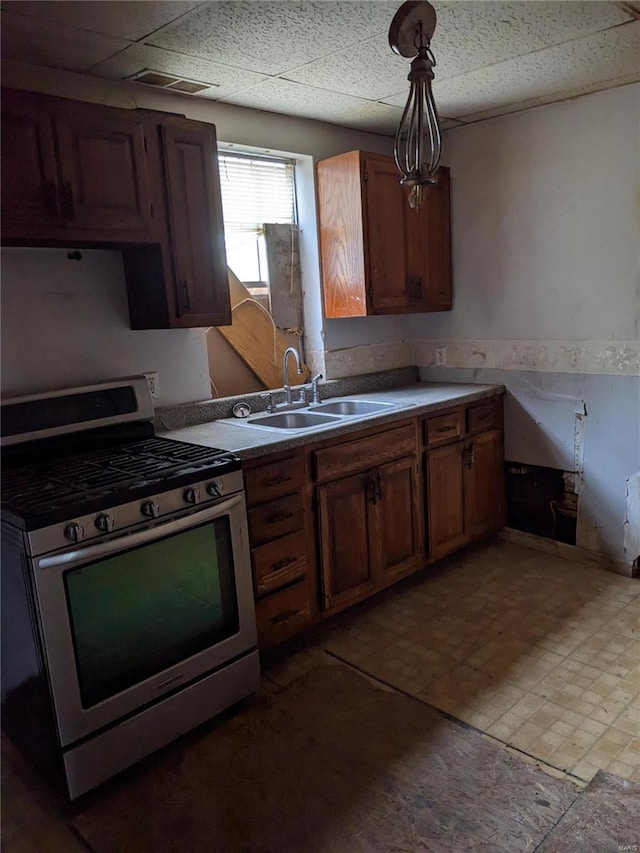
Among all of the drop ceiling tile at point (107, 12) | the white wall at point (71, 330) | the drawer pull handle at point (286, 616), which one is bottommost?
the drawer pull handle at point (286, 616)

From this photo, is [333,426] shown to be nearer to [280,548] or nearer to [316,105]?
[280,548]

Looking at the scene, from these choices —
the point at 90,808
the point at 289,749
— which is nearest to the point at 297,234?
the point at 289,749

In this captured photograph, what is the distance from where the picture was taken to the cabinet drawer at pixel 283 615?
2.39 meters

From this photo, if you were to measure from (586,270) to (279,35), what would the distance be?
1865 mm

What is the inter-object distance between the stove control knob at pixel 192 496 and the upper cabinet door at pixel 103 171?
963mm

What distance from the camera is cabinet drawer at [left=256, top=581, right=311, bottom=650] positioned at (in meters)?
2.39

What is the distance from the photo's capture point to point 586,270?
313 centimetres

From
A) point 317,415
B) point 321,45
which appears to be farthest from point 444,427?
point 321,45

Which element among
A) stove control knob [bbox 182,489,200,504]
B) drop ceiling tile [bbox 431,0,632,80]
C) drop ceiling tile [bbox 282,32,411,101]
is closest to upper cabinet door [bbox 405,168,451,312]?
drop ceiling tile [bbox 282,32,411,101]

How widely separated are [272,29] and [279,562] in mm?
1871

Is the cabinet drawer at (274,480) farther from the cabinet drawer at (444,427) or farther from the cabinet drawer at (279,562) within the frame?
the cabinet drawer at (444,427)

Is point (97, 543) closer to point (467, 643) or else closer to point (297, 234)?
point (467, 643)

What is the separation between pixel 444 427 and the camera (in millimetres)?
3145

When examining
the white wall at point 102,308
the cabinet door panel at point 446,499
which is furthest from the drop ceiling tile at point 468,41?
the cabinet door panel at point 446,499
